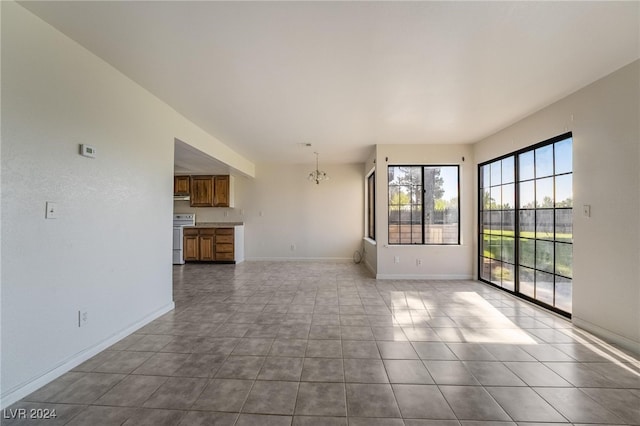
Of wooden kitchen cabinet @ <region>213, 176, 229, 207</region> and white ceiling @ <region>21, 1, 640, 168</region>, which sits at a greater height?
white ceiling @ <region>21, 1, 640, 168</region>

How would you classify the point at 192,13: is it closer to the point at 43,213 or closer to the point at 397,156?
the point at 43,213

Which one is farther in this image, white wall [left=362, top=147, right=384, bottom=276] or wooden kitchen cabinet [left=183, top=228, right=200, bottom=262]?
wooden kitchen cabinet [left=183, top=228, right=200, bottom=262]

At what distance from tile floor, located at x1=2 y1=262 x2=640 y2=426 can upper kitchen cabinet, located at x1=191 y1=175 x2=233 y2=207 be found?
12.5ft

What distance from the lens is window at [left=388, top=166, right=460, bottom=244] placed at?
205 inches

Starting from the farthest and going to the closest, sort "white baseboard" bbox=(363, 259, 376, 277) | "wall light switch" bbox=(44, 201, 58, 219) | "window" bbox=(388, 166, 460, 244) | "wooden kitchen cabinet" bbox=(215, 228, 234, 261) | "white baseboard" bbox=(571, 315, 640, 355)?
"wooden kitchen cabinet" bbox=(215, 228, 234, 261) → "white baseboard" bbox=(363, 259, 376, 277) → "window" bbox=(388, 166, 460, 244) → "white baseboard" bbox=(571, 315, 640, 355) → "wall light switch" bbox=(44, 201, 58, 219)

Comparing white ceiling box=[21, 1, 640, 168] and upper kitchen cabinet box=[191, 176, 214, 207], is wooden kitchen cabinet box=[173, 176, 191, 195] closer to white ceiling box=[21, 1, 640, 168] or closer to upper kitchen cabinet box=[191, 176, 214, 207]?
upper kitchen cabinet box=[191, 176, 214, 207]

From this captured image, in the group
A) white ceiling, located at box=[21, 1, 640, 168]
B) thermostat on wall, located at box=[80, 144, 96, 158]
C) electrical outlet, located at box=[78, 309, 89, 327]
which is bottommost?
electrical outlet, located at box=[78, 309, 89, 327]

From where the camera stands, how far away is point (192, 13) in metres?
1.77

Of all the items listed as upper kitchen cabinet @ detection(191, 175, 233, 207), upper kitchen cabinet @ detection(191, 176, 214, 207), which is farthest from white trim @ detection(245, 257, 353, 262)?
upper kitchen cabinet @ detection(191, 176, 214, 207)

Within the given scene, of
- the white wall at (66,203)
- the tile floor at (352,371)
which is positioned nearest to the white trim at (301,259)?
the tile floor at (352,371)

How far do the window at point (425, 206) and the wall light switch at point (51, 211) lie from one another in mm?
4661

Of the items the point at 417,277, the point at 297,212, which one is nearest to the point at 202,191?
the point at 297,212

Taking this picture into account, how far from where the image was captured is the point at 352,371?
2070 mm
